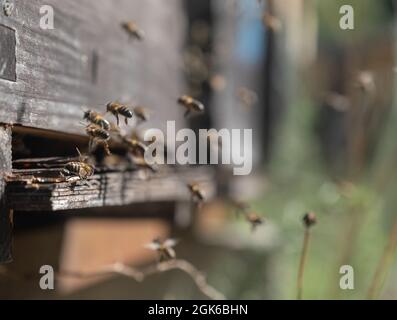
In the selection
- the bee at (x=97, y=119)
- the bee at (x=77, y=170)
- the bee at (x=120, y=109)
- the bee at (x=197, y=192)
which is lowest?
the bee at (x=197, y=192)

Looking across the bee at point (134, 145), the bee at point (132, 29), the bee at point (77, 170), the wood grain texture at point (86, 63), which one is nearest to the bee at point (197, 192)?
the bee at point (134, 145)

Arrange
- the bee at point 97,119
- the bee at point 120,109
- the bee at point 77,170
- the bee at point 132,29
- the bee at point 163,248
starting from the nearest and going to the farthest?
the bee at point 77,170
the bee at point 97,119
the bee at point 120,109
the bee at point 163,248
the bee at point 132,29

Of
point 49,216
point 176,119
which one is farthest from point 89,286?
point 176,119

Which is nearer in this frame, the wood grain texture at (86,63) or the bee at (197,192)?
the wood grain texture at (86,63)

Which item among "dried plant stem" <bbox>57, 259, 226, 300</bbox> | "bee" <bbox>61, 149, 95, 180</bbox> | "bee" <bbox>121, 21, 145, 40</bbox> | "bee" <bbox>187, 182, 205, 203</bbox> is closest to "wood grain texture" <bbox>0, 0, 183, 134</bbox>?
"bee" <bbox>121, 21, 145, 40</bbox>

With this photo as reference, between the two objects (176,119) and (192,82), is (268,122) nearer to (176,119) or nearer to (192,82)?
(192,82)

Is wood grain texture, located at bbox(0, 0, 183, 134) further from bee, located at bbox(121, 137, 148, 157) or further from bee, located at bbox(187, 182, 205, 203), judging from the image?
bee, located at bbox(187, 182, 205, 203)

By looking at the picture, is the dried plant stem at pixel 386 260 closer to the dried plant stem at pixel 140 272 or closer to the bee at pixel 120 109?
the dried plant stem at pixel 140 272

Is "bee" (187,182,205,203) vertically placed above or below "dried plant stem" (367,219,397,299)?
above
